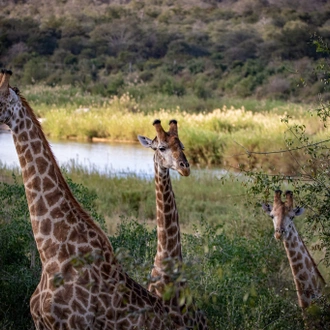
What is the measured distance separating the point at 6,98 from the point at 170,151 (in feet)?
Answer: 3.76

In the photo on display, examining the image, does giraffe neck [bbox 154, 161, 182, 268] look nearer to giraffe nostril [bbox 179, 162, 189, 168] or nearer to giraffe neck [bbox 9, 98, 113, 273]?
giraffe nostril [bbox 179, 162, 189, 168]

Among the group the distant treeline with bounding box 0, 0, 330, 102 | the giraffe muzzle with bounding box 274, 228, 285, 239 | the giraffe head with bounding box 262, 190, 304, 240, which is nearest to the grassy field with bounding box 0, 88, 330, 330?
the giraffe head with bounding box 262, 190, 304, 240

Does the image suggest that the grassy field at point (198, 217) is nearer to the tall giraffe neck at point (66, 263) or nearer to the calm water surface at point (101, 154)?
the tall giraffe neck at point (66, 263)

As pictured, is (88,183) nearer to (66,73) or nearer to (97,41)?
(66,73)

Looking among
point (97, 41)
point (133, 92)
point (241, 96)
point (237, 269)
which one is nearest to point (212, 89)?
point (241, 96)

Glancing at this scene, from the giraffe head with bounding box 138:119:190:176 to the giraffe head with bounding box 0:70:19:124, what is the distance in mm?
989

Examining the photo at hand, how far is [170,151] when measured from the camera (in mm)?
5441

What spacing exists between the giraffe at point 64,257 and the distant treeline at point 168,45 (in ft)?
105

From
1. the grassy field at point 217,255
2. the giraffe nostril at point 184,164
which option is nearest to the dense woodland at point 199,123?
the grassy field at point 217,255

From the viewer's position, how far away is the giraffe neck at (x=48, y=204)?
507 cm

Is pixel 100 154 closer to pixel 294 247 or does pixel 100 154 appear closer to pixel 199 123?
pixel 199 123

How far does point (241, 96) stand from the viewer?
42688 mm

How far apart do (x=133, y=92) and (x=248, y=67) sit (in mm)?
10302

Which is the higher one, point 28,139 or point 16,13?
point 28,139
